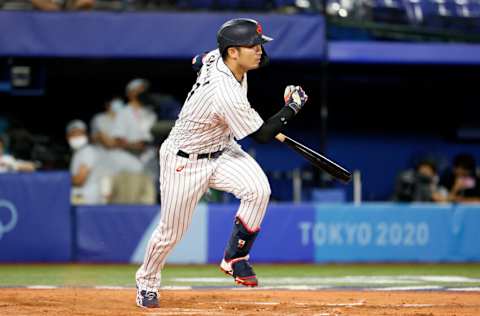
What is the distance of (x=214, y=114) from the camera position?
665cm

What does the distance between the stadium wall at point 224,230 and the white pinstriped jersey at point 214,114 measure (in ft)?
17.8

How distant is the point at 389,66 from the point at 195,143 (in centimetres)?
848

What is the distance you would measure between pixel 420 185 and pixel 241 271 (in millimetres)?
7183

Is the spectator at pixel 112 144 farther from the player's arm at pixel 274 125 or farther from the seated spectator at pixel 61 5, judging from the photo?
the player's arm at pixel 274 125

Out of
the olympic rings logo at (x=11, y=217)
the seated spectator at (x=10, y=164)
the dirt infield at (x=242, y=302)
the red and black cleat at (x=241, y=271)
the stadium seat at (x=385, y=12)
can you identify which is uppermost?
the stadium seat at (x=385, y=12)

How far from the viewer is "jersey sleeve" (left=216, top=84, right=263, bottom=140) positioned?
6.46m

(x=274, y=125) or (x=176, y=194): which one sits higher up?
(x=274, y=125)

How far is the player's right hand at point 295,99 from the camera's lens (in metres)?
6.64

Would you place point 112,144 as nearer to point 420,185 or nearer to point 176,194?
point 420,185

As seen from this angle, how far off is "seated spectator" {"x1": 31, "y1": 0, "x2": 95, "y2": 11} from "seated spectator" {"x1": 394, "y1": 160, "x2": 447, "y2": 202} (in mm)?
4609

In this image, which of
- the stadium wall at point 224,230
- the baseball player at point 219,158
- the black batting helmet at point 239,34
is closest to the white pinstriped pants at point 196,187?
the baseball player at point 219,158

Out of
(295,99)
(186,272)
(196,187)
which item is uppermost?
(295,99)

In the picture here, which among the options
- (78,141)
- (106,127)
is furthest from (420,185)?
(78,141)

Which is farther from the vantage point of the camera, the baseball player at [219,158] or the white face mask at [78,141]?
the white face mask at [78,141]
